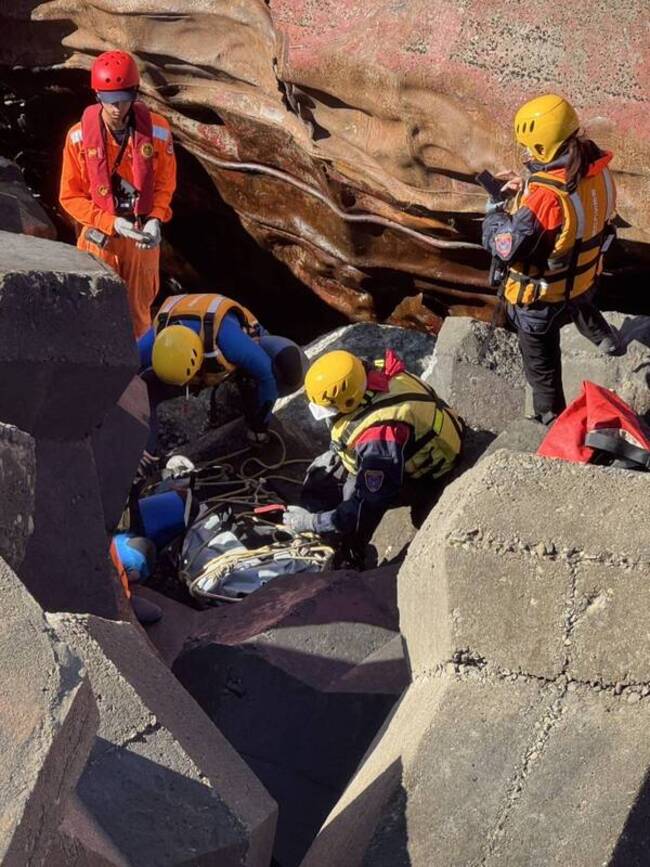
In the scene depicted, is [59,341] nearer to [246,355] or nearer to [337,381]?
[337,381]

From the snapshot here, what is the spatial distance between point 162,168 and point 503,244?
72.7 inches

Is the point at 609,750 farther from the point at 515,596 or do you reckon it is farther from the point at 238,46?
the point at 238,46

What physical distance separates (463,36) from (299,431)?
1.96 m

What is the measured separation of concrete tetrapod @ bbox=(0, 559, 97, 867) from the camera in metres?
2.18

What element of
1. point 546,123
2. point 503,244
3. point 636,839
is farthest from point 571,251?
point 636,839

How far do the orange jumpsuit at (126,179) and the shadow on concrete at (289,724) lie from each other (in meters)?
2.33

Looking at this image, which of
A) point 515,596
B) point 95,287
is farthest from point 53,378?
point 515,596

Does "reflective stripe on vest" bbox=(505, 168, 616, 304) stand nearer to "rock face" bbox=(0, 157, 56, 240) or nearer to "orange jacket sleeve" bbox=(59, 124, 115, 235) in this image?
"orange jacket sleeve" bbox=(59, 124, 115, 235)

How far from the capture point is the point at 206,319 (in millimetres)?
5879

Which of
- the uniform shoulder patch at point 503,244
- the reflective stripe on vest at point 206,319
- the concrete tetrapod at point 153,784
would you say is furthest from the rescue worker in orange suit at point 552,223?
the concrete tetrapod at point 153,784

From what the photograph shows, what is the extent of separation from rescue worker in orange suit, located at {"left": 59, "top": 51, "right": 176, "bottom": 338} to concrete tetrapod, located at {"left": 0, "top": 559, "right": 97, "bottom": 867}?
3.57 metres

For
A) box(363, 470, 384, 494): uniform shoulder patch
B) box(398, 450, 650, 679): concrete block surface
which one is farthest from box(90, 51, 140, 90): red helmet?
box(398, 450, 650, 679): concrete block surface

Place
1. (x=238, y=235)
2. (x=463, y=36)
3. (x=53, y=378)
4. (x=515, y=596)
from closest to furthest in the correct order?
1. (x=515, y=596)
2. (x=53, y=378)
3. (x=463, y=36)
4. (x=238, y=235)

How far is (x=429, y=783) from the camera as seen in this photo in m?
2.81
